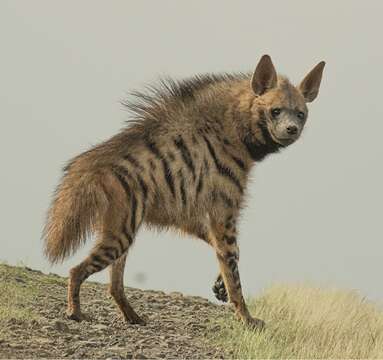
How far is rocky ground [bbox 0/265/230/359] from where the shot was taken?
6.62 metres

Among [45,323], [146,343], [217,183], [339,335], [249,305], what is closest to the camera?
[146,343]

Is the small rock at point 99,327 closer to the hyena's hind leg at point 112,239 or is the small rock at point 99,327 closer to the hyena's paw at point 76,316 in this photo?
the hyena's paw at point 76,316

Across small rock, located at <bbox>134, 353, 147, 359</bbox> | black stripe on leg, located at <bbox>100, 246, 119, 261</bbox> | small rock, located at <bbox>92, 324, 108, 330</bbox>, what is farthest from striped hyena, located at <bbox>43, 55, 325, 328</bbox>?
small rock, located at <bbox>134, 353, 147, 359</bbox>

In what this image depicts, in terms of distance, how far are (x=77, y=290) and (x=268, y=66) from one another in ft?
8.62

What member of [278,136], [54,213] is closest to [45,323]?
[54,213]

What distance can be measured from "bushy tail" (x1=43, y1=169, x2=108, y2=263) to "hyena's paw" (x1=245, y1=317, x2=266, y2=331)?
5.32 feet

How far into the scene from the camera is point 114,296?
307 inches

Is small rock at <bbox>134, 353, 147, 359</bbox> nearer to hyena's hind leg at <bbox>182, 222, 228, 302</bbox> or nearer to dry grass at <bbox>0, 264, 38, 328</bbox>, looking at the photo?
dry grass at <bbox>0, 264, 38, 328</bbox>

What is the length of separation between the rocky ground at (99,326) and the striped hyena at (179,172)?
0.98 feet

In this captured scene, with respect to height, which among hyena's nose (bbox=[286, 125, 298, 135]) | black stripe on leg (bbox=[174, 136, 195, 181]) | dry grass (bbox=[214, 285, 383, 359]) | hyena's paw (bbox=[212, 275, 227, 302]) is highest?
hyena's nose (bbox=[286, 125, 298, 135])

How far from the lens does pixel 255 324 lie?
313 inches

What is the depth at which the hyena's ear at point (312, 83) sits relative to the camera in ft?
28.4

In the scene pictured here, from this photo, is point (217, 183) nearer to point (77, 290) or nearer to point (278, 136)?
point (278, 136)

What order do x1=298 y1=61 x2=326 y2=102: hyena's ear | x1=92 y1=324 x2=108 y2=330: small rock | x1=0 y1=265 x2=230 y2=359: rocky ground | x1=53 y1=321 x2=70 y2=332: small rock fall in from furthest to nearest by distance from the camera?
x1=298 y1=61 x2=326 y2=102: hyena's ear
x1=92 y1=324 x2=108 y2=330: small rock
x1=53 y1=321 x2=70 y2=332: small rock
x1=0 y1=265 x2=230 y2=359: rocky ground
